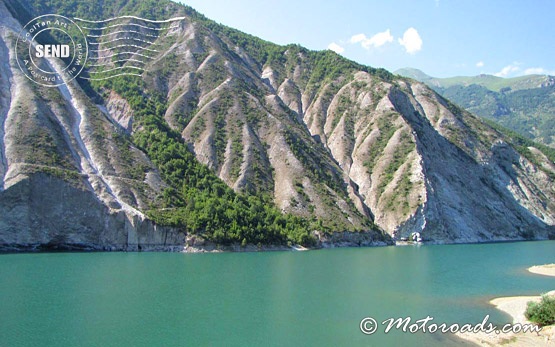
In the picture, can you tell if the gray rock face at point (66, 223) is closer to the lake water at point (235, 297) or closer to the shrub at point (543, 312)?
the lake water at point (235, 297)

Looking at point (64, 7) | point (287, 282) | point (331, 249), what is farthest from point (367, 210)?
point (64, 7)

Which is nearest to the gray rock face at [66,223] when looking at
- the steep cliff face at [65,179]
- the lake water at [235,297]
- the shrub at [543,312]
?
the steep cliff face at [65,179]

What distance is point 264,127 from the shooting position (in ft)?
399

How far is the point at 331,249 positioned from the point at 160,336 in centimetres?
6140

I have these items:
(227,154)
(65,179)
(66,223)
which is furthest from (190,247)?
(227,154)

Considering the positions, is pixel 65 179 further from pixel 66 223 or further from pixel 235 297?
pixel 235 297

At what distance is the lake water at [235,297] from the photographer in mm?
32406

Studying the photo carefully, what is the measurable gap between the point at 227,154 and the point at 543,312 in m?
84.9

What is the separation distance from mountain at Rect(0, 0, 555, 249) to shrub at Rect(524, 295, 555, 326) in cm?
5557

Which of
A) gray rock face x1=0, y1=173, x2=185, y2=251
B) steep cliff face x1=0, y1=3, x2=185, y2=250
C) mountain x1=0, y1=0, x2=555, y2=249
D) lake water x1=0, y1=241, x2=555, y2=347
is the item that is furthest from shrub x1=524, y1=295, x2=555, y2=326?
steep cliff face x1=0, y1=3, x2=185, y2=250

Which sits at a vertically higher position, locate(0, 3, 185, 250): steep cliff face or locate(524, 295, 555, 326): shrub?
locate(0, 3, 185, 250): steep cliff face

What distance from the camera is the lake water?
3241cm

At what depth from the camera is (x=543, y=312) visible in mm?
35156

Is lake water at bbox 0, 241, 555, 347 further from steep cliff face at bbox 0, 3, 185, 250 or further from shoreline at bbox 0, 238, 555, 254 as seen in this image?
steep cliff face at bbox 0, 3, 185, 250
